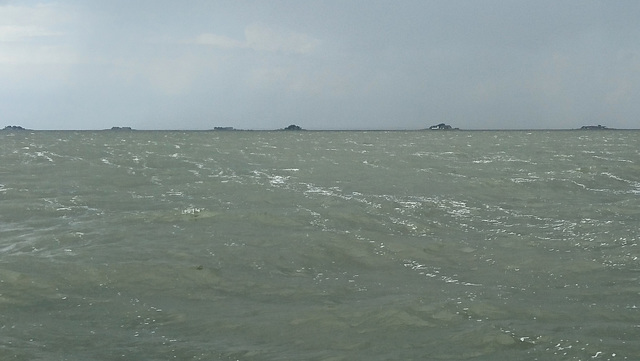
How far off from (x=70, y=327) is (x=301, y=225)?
8.20m

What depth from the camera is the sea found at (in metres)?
8.38

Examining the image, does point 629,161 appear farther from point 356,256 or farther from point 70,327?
point 70,327

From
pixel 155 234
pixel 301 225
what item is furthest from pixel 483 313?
pixel 155 234

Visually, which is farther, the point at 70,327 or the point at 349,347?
the point at 70,327

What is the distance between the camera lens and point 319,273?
39.8ft

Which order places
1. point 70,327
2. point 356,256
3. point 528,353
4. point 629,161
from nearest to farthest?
point 528,353
point 70,327
point 356,256
point 629,161

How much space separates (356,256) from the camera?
527 inches

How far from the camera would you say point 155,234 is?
15.5 metres

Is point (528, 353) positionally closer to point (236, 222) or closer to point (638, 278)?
point (638, 278)

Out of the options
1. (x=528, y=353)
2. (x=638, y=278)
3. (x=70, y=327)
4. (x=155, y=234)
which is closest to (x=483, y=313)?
(x=528, y=353)

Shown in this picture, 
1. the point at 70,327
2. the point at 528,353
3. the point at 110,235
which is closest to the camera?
the point at 528,353

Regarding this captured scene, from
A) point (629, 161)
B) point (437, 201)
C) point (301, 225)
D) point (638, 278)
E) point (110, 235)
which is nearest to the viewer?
point (638, 278)

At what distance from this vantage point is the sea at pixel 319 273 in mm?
8375

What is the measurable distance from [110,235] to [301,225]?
185 inches
